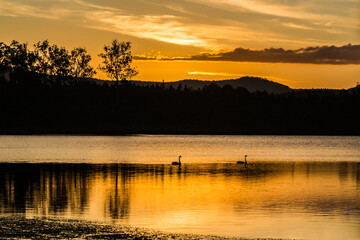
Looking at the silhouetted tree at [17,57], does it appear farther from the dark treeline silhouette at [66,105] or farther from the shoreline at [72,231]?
the shoreline at [72,231]

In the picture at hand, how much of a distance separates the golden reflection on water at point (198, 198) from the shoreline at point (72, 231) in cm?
217

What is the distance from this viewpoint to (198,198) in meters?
41.0

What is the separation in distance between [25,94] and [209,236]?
491 feet

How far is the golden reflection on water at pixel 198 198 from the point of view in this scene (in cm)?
3086

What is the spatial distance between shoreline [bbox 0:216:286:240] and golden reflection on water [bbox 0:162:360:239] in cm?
217

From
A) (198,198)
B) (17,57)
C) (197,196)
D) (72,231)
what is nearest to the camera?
(72,231)

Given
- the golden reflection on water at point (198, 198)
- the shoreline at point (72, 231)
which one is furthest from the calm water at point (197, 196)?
the shoreline at point (72, 231)

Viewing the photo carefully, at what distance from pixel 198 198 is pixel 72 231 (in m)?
15.6

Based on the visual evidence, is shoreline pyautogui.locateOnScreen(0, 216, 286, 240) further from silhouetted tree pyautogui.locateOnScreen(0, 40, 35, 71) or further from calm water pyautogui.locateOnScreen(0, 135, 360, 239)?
silhouetted tree pyautogui.locateOnScreen(0, 40, 35, 71)

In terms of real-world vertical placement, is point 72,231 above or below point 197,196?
above

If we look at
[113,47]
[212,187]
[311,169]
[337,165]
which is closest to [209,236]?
[212,187]

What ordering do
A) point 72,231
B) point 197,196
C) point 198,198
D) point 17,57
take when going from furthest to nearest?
1. point 17,57
2. point 197,196
3. point 198,198
4. point 72,231

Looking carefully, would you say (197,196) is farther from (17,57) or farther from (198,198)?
(17,57)

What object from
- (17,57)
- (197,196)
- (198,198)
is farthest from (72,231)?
(17,57)
